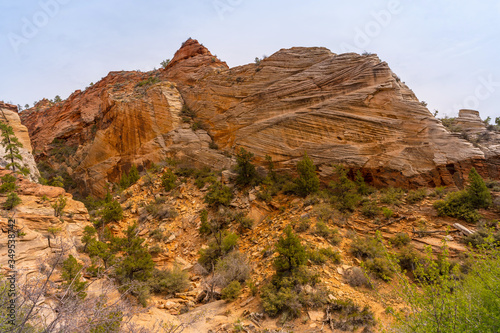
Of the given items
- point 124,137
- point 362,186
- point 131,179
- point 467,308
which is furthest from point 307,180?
point 124,137

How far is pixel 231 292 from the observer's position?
→ 10.3 metres

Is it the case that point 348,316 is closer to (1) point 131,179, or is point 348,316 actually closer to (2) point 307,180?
Answer: (2) point 307,180

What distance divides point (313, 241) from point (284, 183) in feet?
21.0

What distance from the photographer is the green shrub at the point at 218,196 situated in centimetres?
1689

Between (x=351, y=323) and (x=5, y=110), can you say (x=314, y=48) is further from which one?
(x=5, y=110)

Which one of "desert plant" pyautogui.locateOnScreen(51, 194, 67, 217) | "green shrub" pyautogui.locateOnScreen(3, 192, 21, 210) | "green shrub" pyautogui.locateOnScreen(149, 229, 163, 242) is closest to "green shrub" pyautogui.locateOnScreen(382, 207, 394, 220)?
"green shrub" pyautogui.locateOnScreen(149, 229, 163, 242)

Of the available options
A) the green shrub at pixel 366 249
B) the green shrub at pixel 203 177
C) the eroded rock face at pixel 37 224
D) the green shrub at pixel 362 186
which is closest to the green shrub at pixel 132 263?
the eroded rock face at pixel 37 224

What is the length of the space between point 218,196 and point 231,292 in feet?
25.3

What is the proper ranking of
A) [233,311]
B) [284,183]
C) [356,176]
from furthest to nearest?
[284,183] < [356,176] < [233,311]

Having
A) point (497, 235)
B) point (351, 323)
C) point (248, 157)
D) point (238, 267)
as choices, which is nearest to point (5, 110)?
point (248, 157)

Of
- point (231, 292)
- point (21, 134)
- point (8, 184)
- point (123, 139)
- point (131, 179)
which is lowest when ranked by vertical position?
point (231, 292)

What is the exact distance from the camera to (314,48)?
21.5 metres

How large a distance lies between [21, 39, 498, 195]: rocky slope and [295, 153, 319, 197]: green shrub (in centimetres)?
151

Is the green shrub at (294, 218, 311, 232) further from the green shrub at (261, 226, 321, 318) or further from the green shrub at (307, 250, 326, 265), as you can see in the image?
the green shrub at (261, 226, 321, 318)
